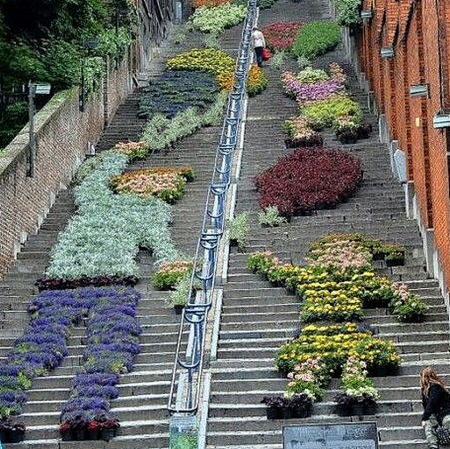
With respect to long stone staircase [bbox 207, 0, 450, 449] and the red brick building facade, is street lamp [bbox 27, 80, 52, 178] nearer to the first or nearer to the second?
long stone staircase [bbox 207, 0, 450, 449]

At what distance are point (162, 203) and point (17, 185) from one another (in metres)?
3.13

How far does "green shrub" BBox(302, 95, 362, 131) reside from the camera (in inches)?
1252

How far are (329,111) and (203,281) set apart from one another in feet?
40.8

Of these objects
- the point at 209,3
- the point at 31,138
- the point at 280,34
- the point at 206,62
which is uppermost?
the point at 31,138

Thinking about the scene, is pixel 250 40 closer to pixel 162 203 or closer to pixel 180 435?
pixel 162 203

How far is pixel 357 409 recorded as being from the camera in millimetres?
17219

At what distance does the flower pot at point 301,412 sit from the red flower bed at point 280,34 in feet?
81.6

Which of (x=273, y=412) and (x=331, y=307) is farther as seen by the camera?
(x=331, y=307)

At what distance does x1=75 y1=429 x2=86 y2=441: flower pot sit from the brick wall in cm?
707

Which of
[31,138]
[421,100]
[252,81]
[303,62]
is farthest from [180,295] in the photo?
[303,62]

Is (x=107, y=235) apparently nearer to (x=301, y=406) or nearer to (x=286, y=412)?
(x=286, y=412)

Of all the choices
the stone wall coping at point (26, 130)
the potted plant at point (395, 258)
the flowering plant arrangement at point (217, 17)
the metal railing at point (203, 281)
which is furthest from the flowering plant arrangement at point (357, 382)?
the flowering plant arrangement at point (217, 17)

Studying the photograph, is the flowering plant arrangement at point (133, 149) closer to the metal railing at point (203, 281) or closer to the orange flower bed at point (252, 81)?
the metal railing at point (203, 281)

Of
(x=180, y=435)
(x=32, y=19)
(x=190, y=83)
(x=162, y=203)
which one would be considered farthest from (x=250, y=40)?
(x=180, y=435)
